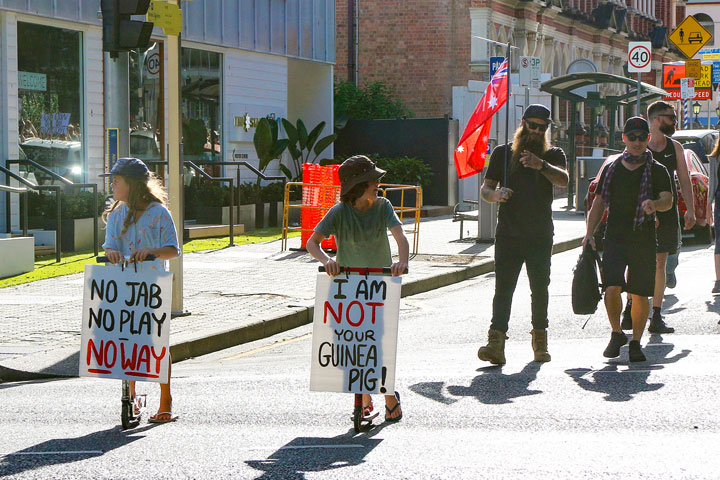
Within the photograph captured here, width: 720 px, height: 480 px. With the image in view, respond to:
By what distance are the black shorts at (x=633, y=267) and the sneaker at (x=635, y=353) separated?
1.20 feet

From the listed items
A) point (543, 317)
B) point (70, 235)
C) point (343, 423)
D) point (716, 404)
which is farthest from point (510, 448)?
point (70, 235)

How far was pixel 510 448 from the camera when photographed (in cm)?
605

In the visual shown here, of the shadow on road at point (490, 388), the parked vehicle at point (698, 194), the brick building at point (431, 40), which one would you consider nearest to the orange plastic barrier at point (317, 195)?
the parked vehicle at point (698, 194)

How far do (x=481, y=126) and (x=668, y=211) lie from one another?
740cm

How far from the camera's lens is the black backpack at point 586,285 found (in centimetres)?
884

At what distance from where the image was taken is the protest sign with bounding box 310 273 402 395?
650 centimetres

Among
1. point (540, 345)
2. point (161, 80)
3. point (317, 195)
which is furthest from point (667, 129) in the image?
point (161, 80)

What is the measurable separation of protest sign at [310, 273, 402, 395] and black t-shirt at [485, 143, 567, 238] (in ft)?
7.09

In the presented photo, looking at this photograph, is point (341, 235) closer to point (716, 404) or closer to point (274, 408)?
point (274, 408)

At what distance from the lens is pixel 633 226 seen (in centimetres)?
870

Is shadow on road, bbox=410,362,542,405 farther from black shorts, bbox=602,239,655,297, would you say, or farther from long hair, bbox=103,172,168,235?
long hair, bbox=103,172,168,235

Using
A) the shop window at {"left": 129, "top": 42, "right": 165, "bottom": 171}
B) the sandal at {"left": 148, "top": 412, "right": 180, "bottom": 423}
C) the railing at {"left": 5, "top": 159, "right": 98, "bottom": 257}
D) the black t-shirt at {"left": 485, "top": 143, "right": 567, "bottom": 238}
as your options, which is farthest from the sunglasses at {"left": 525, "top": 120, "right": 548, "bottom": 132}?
the shop window at {"left": 129, "top": 42, "right": 165, "bottom": 171}

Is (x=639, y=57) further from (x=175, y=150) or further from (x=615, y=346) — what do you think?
(x=615, y=346)

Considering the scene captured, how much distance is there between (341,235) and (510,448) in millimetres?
1471
